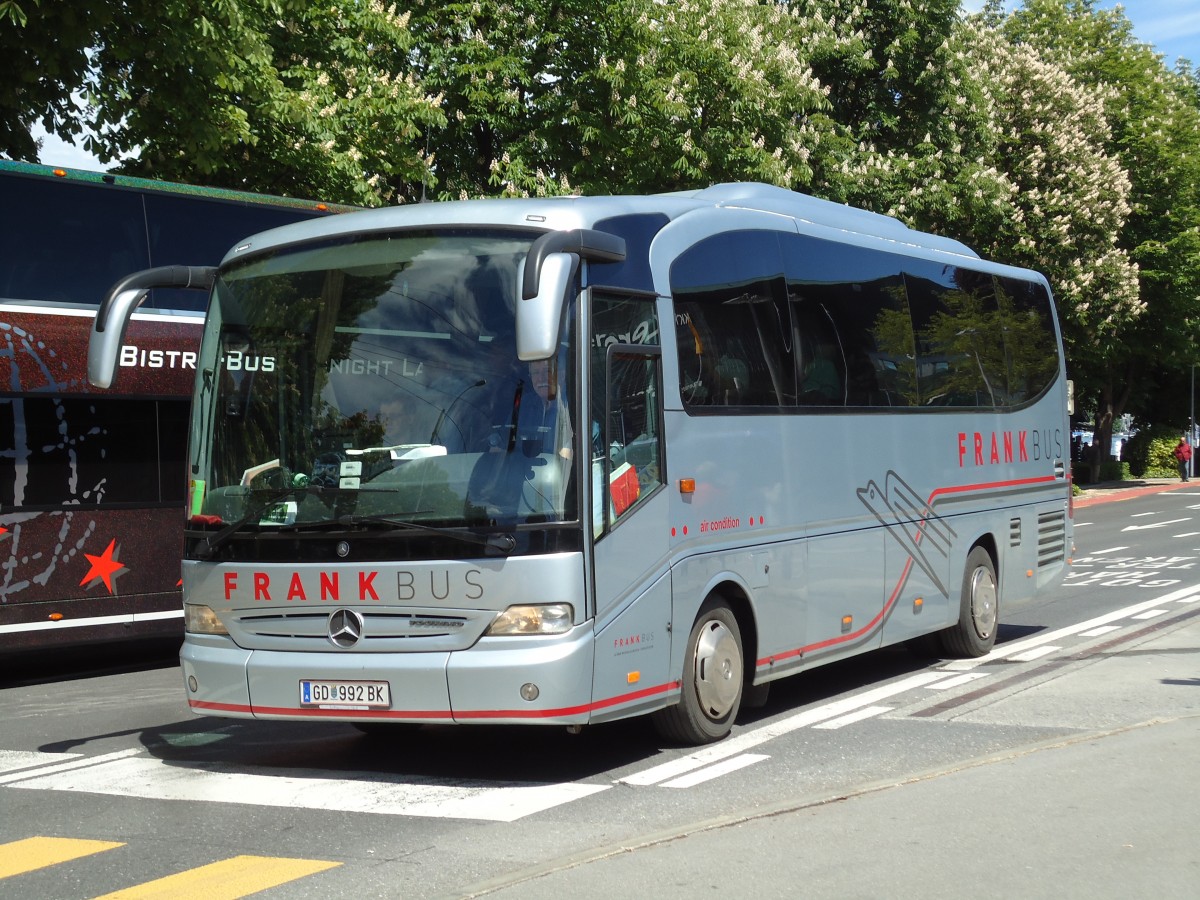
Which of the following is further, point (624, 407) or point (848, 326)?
point (848, 326)

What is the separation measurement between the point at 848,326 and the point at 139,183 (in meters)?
6.49

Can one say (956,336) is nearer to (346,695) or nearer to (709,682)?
(709,682)

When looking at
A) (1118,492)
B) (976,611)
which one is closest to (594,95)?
(976,611)

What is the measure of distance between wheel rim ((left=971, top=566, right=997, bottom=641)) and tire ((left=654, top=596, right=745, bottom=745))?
4166 millimetres

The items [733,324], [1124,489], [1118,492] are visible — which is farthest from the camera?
[1124,489]

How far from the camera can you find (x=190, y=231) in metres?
13.9

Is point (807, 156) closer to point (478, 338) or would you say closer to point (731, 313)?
point (731, 313)

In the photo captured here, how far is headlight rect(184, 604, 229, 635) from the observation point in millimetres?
8430

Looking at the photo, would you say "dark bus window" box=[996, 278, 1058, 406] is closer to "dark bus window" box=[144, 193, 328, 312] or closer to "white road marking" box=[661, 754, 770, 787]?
"white road marking" box=[661, 754, 770, 787]

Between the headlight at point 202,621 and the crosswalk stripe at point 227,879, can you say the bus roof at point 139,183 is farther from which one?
the crosswalk stripe at point 227,879

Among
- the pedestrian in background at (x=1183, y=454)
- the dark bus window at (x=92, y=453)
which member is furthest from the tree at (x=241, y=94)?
the pedestrian in background at (x=1183, y=454)

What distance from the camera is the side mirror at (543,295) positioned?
6.90m

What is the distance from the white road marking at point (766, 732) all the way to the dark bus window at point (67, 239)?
6.86 meters

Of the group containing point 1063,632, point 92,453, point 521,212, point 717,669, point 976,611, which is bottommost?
point 1063,632
